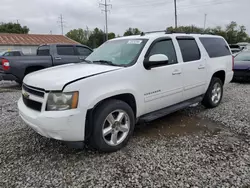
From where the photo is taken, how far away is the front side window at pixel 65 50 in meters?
9.34

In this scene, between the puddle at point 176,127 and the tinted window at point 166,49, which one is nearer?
the tinted window at point 166,49

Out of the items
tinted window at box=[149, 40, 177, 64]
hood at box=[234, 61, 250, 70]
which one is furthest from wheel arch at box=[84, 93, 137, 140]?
hood at box=[234, 61, 250, 70]

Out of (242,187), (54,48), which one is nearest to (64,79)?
(242,187)

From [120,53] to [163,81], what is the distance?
917 mm

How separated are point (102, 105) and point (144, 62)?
1.04m

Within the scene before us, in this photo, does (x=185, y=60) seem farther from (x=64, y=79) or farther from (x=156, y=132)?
(x=64, y=79)

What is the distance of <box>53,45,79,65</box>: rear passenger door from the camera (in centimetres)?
898

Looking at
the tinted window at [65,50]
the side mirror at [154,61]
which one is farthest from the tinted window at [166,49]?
the tinted window at [65,50]

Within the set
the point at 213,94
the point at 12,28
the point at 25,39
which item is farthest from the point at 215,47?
the point at 12,28

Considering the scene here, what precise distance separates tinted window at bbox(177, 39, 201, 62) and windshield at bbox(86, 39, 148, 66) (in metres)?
0.98

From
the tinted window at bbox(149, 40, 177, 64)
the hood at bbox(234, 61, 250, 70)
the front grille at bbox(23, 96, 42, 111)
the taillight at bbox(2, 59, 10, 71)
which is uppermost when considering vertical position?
the tinted window at bbox(149, 40, 177, 64)

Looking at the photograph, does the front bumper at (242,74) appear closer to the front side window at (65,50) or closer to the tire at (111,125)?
the front side window at (65,50)

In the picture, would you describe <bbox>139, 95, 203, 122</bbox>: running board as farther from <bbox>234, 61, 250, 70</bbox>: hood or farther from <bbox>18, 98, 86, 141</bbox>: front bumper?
<bbox>234, 61, 250, 70</bbox>: hood

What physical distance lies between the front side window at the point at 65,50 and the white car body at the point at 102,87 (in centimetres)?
615
